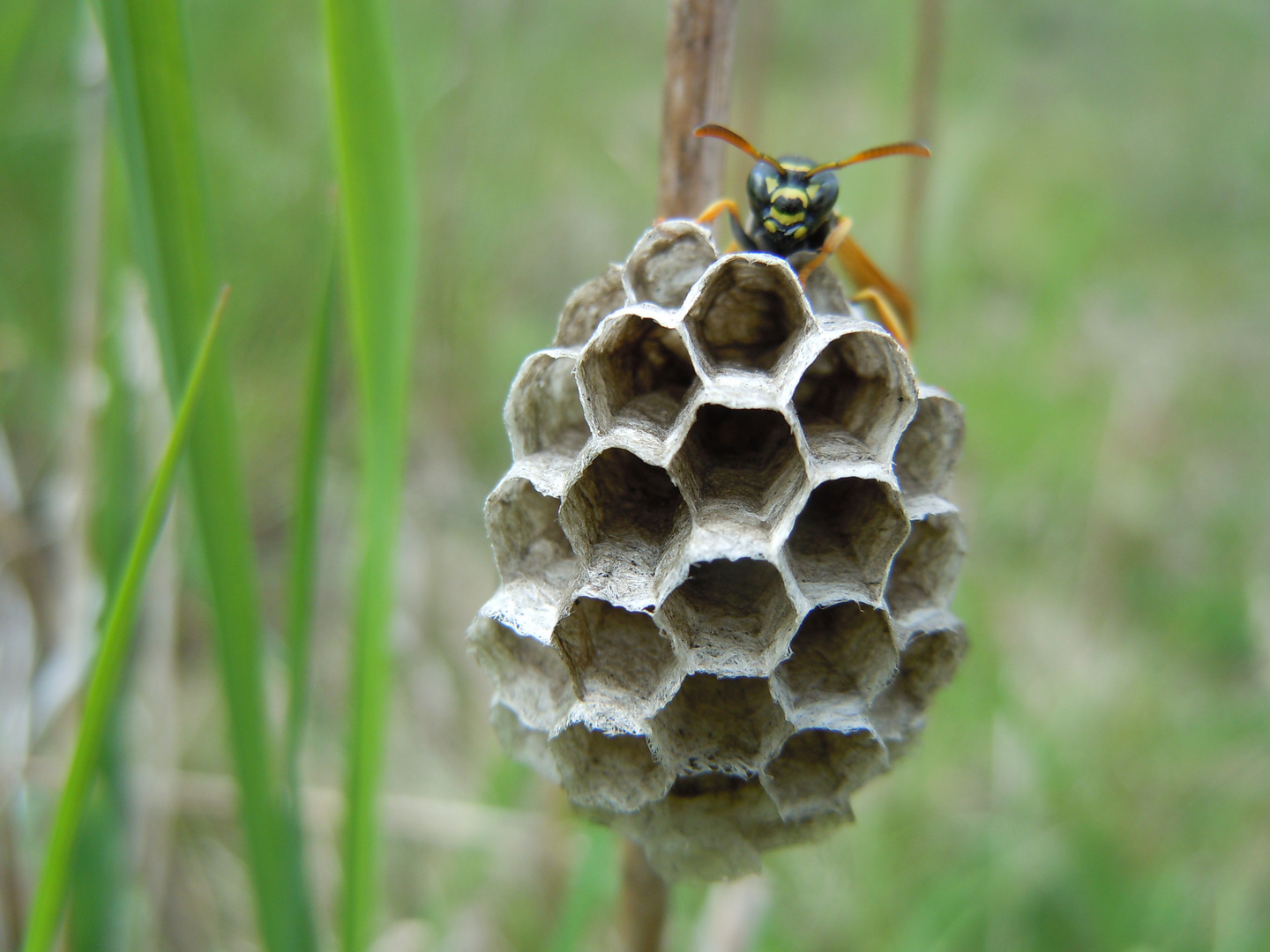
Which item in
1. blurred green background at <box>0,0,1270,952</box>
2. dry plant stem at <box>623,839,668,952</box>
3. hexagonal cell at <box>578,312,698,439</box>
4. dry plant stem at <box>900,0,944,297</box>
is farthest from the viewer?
blurred green background at <box>0,0,1270,952</box>

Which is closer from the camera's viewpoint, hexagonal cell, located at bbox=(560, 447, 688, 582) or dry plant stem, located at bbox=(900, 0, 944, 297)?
hexagonal cell, located at bbox=(560, 447, 688, 582)

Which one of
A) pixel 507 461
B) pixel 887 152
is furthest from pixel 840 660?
pixel 507 461

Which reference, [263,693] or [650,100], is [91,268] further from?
[650,100]

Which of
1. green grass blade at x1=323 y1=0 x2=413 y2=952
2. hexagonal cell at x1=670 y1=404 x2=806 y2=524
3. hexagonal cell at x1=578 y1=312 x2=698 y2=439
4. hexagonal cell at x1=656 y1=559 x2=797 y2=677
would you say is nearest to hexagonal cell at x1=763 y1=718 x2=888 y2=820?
hexagonal cell at x1=656 y1=559 x2=797 y2=677

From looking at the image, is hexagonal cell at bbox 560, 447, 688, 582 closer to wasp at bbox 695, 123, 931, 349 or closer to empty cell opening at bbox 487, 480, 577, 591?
empty cell opening at bbox 487, 480, 577, 591

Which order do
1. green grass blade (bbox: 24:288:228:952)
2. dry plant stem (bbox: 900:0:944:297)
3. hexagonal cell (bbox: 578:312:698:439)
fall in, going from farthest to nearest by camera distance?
dry plant stem (bbox: 900:0:944:297), hexagonal cell (bbox: 578:312:698:439), green grass blade (bbox: 24:288:228:952)

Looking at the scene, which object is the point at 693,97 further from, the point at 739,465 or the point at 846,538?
the point at 846,538

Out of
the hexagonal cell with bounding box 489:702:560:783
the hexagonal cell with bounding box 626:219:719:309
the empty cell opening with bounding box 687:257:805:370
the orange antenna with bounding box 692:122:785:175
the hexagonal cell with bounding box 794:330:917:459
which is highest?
the orange antenna with bounding box 692:122:785:175
